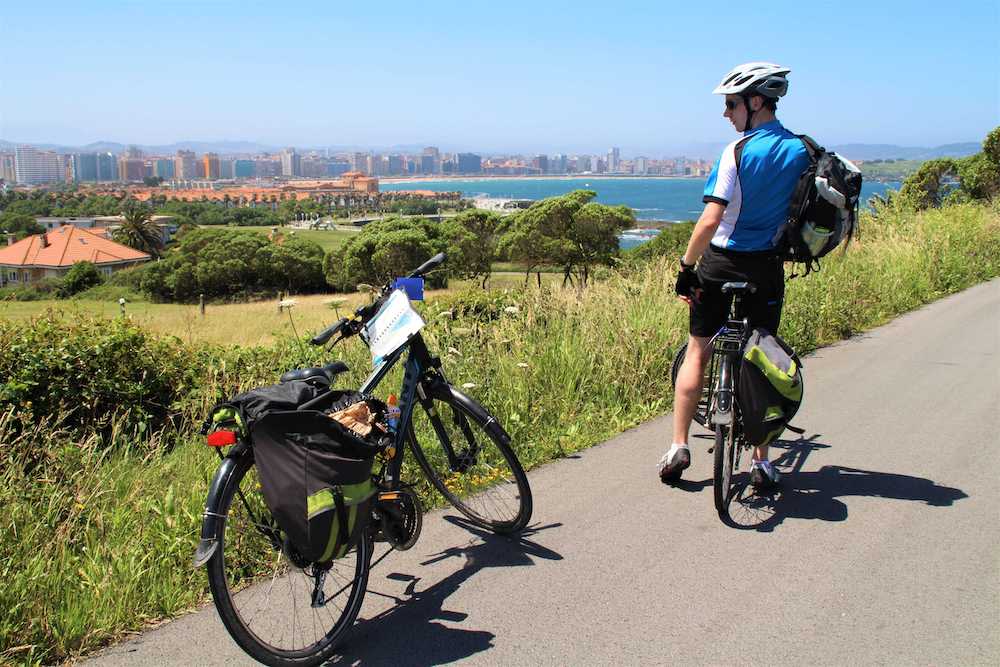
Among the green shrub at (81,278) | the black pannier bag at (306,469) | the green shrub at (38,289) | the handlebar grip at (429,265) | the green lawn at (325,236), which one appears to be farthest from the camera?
the green lawn at (325,236)

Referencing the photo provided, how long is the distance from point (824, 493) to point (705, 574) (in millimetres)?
1261

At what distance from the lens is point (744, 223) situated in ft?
13.3

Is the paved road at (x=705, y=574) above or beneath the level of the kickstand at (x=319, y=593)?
beneath

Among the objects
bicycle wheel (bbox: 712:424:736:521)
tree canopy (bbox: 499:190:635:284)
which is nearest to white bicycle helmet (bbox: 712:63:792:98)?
bicycle wheel (bbox: 712:424:736:521)

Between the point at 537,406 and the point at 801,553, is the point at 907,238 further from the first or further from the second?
the point at 801,553

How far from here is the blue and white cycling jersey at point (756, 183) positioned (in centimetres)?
388

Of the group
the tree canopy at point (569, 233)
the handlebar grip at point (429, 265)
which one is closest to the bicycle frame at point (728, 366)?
the handlebar grip at point (429, 265)

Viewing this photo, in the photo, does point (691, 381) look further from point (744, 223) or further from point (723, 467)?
point (744, 223)

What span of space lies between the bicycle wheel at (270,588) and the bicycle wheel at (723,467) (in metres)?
1.67

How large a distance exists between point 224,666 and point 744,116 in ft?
10.6

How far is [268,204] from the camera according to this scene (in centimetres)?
18025

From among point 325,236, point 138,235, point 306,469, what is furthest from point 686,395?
point 138,235

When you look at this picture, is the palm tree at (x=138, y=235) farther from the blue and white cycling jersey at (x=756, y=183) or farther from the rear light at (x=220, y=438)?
the rear light at (x=220, y=438)

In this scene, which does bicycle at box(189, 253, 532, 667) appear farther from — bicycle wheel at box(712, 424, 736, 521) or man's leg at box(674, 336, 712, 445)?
man's leg at box(674, 336, 712, 445)
